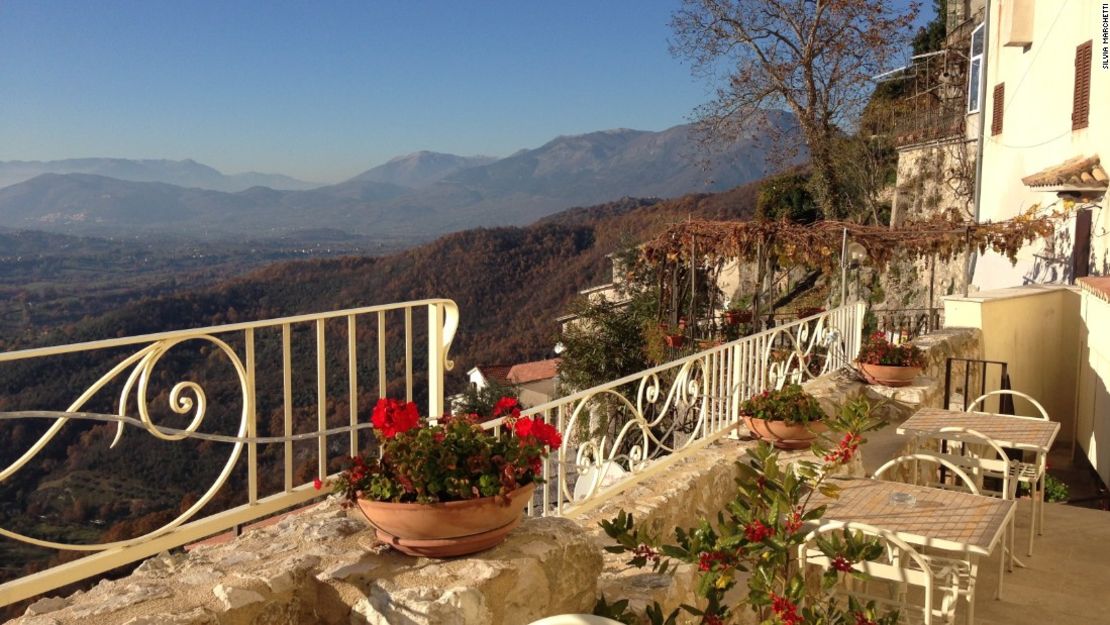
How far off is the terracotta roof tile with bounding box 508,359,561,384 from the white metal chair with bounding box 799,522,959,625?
63.4ft

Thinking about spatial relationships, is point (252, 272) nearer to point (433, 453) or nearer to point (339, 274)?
point (339, 274)

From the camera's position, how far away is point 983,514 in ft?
9.91

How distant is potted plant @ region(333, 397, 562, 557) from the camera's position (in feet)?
6.27

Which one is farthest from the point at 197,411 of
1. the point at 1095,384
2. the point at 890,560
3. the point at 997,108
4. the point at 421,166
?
the point at 421,166

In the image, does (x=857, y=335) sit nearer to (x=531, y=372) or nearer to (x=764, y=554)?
(x=764, y=554)

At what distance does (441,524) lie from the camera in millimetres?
1903

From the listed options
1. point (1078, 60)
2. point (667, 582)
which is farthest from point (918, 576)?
point (1078, 60)

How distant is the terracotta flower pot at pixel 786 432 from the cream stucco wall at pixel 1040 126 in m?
6.48

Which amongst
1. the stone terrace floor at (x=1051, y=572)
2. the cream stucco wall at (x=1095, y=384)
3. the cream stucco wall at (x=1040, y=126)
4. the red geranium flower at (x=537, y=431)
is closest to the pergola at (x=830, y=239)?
the cream stucco wall at (x=1040, y=126)

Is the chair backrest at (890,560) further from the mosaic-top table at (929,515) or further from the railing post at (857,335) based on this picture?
the railing post at (857,335)

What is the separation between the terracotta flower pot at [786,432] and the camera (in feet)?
13.9

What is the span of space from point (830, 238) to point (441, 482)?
8885 mm

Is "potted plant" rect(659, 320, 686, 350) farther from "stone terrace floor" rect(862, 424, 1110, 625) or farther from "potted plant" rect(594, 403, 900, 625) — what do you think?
"potted plant" rect(594, 403, 900, 625)

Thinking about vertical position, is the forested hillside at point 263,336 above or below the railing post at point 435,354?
below
